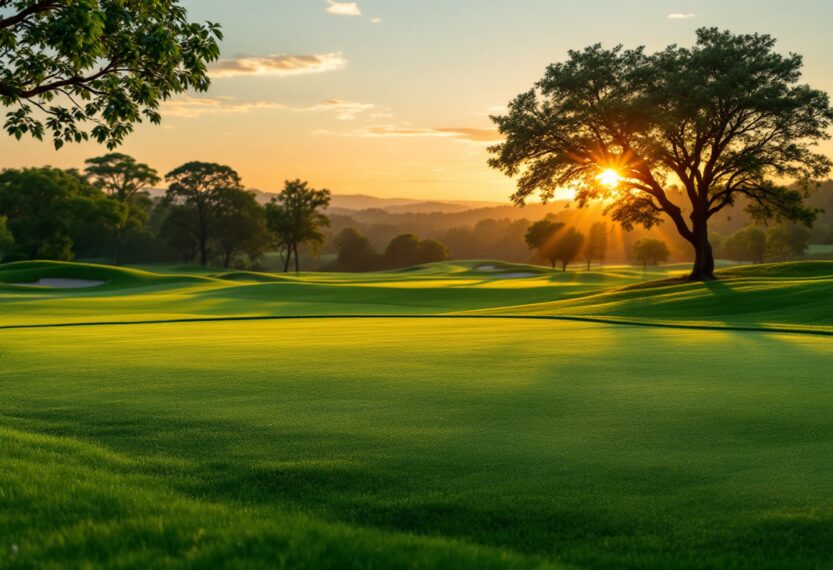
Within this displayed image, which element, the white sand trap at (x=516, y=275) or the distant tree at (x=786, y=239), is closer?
the white sand trap at (x=516, y=275)

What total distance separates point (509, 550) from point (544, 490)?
1.18 m

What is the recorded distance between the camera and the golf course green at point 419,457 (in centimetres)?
507

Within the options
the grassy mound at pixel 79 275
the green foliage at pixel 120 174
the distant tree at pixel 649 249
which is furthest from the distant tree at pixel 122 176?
the distant tree at pixel 649 249

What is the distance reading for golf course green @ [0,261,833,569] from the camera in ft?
16.6

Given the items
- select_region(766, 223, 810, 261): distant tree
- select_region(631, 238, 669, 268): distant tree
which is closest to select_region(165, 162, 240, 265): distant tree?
select_region(631, 238, 669, 268): distant tree

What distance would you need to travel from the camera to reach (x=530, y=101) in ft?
140

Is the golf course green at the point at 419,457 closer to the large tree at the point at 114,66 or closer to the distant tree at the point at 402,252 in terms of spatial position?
the large tree at the point at 114,66

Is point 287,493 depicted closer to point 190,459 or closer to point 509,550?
point 190,459

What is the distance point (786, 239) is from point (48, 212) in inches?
4379

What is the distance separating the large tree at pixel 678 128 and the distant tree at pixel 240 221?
73.9 m

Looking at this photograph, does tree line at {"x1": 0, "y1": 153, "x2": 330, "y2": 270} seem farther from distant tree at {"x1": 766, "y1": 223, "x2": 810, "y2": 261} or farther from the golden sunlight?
distant tree at {"x1": 766, "y1": 223, "x2": 810, "y2": 261}

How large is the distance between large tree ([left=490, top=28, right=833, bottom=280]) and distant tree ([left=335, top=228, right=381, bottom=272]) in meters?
110

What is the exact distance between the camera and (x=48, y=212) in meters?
89.5

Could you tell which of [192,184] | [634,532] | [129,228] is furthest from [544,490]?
[129,228]
